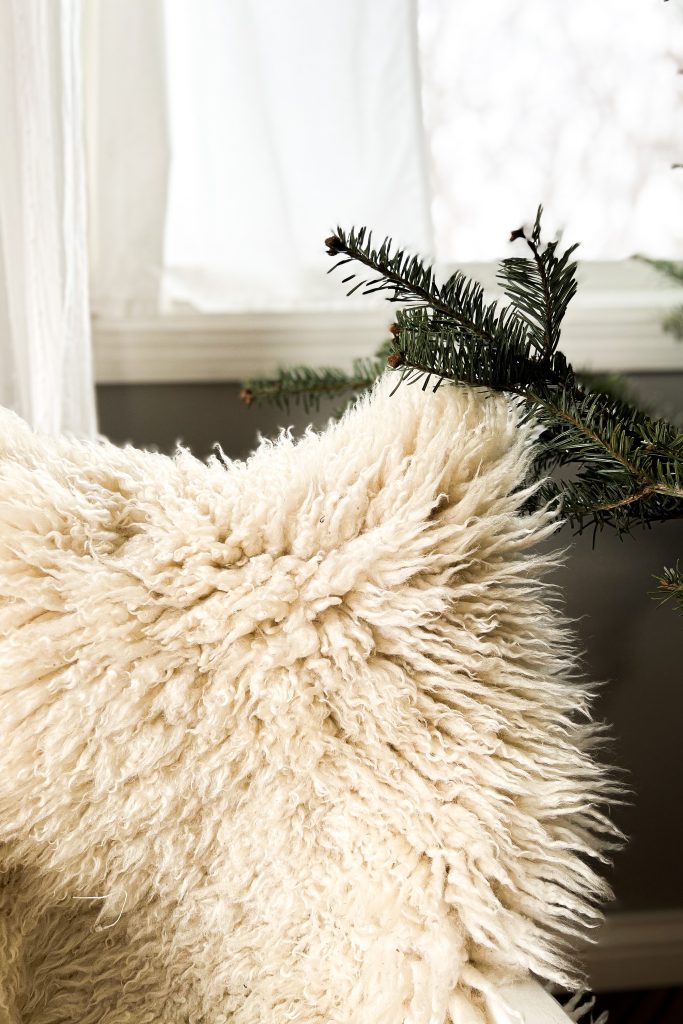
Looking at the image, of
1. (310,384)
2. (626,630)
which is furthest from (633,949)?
(310,384)

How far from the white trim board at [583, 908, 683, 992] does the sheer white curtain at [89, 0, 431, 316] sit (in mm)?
976

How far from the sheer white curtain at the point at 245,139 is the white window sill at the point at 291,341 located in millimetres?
43

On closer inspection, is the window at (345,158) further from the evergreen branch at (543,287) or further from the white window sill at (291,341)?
the evergreen branch at (543,287)

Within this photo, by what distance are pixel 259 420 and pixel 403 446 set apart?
62cm

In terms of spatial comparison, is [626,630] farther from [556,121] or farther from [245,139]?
[245,139]

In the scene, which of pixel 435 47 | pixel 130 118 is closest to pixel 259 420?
pixel 130 118

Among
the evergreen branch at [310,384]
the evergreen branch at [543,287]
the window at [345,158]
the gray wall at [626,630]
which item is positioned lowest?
the gray wall at [626,630]

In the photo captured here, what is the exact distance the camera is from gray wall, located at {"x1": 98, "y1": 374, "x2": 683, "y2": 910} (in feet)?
3.52

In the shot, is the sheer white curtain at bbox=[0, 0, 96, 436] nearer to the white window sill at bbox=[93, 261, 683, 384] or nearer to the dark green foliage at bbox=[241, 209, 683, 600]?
the white window sill at bbox=[93, 261, 683, 384]

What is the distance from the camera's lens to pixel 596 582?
107 cm

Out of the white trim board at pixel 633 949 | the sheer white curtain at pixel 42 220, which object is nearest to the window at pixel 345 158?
the sheer white curtain at pixel 42 220

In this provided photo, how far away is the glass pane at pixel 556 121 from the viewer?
104cm

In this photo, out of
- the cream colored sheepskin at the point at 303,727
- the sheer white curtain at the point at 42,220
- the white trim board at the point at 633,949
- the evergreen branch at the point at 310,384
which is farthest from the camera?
the white trim board at the point at 633,949

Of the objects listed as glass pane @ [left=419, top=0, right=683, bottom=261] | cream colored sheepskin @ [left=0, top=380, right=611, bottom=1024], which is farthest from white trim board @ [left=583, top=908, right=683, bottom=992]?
glass pane @ [left=419, top=0, right=683, bottom=261]
